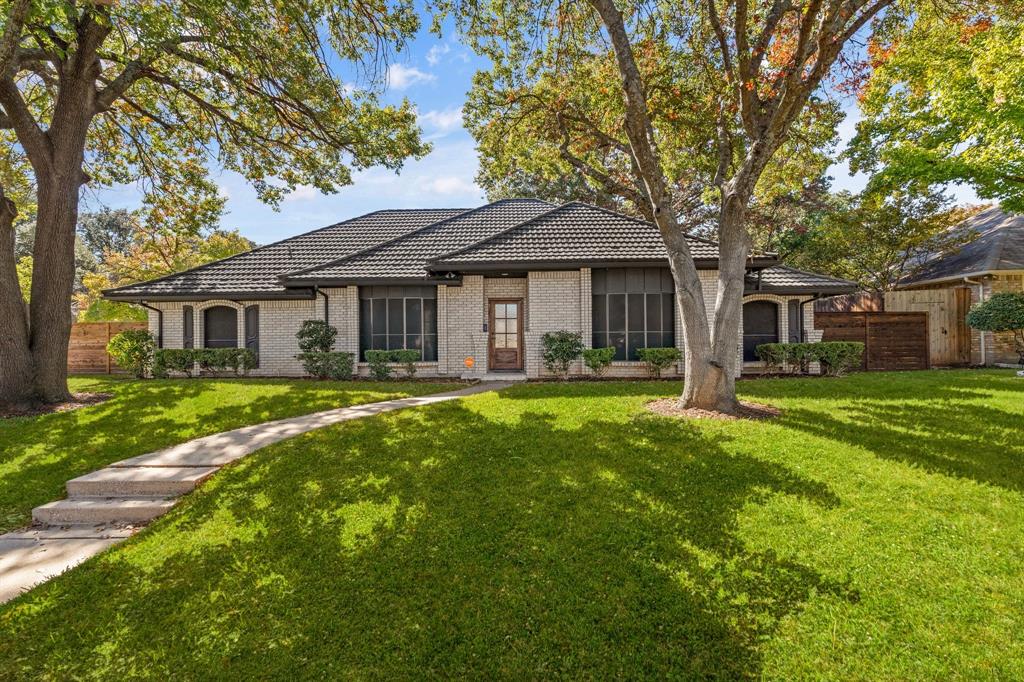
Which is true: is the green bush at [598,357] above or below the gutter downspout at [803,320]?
below

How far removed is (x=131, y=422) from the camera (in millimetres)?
7152

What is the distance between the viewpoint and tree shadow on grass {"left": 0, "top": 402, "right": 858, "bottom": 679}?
2.65 meters

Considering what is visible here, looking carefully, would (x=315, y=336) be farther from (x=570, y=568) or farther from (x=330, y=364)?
(x=570, y=568)

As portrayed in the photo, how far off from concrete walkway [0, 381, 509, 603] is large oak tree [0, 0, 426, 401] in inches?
211

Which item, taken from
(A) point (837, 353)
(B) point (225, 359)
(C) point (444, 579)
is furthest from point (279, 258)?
(A) point (837, 353)

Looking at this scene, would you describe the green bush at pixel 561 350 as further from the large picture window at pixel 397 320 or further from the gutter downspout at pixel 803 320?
the gutter downspout at pixel 803 320

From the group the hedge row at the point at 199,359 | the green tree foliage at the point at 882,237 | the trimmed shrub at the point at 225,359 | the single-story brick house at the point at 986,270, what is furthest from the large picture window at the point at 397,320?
the single-story brick house at the point at 986,270

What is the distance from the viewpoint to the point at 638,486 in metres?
4.43

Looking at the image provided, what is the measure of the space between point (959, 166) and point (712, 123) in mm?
9015

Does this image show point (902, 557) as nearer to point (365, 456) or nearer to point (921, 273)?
point (365, 456)

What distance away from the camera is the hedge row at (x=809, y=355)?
441 inches

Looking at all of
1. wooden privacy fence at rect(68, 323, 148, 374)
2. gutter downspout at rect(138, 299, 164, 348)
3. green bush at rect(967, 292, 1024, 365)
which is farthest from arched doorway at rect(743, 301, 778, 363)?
wooden privacy fence at rect(68, 323, 148, 374)

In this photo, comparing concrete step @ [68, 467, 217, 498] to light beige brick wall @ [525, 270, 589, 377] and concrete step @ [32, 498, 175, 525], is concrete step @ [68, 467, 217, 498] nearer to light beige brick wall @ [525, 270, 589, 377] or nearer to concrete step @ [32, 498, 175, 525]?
concrete step @ [32, 498, 175, 525]

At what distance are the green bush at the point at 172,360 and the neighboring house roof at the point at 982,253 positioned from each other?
84.6 ft
